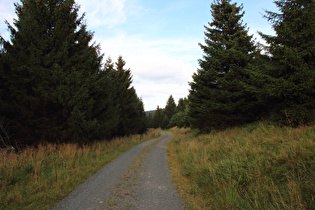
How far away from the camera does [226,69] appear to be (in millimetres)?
11203

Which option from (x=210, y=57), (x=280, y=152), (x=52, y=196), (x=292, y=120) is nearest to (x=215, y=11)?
(x=210, y=57)

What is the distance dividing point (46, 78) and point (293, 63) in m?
12.4

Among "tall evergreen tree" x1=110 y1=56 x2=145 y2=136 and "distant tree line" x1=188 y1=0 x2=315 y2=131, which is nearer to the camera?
"distant tree line" x1=188 y1=0 x2=315 y2=131

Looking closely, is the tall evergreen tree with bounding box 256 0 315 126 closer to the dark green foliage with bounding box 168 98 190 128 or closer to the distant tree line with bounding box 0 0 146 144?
the distant tree line with bounding box 0 0 146 144

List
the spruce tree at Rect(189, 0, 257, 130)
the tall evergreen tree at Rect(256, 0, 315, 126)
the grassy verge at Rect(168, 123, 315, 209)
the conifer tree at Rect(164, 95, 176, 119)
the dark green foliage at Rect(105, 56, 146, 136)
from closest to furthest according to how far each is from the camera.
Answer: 1. the grassy verge at Rect(168, 123, 315, 209)
2. the tall evergreen tree at Rect(256, 0, 315, 126)
3. the spruce tree at Rect(189, 0, 257, 130)
4. the dark green foliage at Rect(105, 56, 146, 136)
5. the conifer tree at Rect(164, 95, 176, 119)

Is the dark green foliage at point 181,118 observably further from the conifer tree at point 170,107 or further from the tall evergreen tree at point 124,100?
the conifer tree at point 170,107

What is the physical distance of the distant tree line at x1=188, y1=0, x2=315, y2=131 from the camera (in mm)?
5594

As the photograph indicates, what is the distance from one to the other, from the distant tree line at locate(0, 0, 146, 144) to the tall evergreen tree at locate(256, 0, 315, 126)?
9.75 m

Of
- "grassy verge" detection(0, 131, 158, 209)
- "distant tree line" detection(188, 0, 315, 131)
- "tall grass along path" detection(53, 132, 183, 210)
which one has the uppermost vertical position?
"distant tree line" detection(188, 0, 315, 131)

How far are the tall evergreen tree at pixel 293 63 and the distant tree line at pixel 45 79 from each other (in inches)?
384

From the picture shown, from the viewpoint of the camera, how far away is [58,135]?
28.3 ft

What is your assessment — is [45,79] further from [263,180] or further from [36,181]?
[263,180]

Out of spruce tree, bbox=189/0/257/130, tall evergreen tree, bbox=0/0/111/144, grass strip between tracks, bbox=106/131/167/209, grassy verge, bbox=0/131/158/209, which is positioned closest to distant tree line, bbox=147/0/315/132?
spruce tree, bbox=189/0/257/130

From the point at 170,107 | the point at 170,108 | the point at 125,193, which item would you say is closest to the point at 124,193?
the point at 125,193
